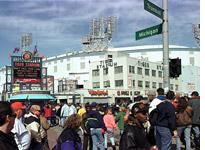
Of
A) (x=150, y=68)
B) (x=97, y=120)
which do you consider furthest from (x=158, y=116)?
(x=150, y=68)

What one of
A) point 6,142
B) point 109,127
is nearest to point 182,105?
point 109,127

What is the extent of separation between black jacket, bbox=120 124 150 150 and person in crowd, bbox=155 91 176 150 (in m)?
3.68

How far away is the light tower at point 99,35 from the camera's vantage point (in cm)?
10688

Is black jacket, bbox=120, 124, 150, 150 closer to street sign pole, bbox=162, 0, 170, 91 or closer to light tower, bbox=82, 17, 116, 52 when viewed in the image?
street sign pole, bbox=162, 0, 170, 91

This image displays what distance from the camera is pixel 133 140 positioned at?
538 centimetres

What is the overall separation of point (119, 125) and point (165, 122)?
5.94 m

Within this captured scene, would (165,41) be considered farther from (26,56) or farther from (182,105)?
(26,56)

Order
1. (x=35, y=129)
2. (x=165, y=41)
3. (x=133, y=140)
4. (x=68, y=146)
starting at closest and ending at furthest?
(x=133, y=140)
(x=68, y=146)
(x=35, y=129)
(x=165, y=41)

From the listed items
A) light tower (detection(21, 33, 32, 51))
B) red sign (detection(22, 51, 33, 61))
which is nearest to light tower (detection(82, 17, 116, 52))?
light tower (detection(21, 33, 32, 51))

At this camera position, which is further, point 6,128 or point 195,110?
point 195,110

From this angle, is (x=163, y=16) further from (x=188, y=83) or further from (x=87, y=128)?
(x=188, y=83)

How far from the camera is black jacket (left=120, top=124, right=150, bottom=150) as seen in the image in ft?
17.6

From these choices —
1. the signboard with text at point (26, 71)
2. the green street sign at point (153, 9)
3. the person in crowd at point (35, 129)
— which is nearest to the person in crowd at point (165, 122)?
the person in crowd at point (35, 129)

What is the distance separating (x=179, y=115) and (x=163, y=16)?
3.50m
